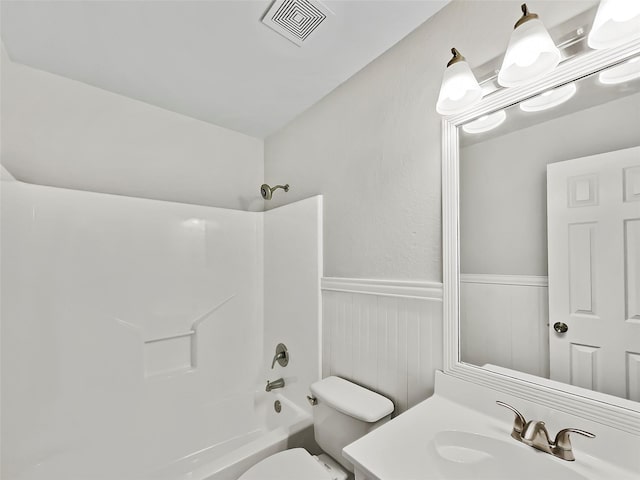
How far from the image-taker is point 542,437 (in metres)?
0.75

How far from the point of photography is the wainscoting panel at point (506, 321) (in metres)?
0.86

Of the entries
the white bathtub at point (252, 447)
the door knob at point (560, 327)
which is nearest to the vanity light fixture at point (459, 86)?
the door knob at point (560, 327)

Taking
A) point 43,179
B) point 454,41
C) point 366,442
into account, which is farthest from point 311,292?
point 43,179

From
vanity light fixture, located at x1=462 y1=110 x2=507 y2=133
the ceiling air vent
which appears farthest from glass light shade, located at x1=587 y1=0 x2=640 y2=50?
the ceiling air vent

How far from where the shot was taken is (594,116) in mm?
772

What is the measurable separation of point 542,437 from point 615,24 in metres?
1.03

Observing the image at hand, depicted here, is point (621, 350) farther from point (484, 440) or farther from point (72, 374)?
point (72, 374)

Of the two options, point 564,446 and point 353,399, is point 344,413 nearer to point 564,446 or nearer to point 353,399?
point 353,399

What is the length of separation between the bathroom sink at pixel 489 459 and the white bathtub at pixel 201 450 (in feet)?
2.75

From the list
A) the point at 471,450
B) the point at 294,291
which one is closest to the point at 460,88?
the point at 471,450

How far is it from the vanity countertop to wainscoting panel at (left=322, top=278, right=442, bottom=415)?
0.64 ft

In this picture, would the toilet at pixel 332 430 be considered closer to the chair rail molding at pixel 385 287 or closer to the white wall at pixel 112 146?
the chair rail molding at pixel 385 287

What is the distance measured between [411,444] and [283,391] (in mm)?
1206

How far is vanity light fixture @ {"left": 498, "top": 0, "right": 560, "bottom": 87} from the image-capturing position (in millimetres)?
768
